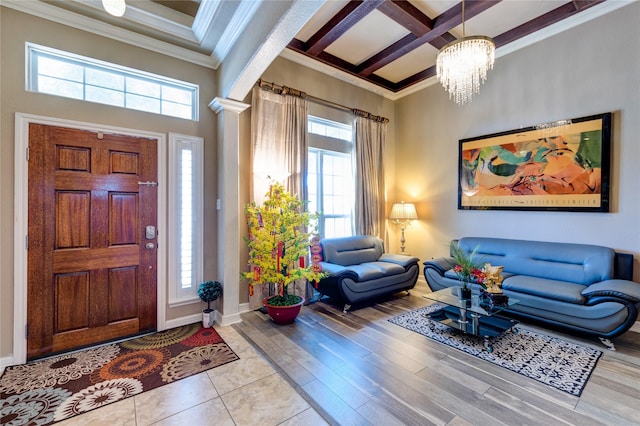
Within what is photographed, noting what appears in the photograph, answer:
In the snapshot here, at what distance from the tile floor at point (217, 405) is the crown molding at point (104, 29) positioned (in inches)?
133

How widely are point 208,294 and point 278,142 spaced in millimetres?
2179

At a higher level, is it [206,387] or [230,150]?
[230,150]

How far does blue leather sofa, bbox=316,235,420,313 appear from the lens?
359 centimetres

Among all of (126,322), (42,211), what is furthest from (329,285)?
(42,211)

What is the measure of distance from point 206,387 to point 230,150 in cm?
243

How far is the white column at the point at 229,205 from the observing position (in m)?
3.29

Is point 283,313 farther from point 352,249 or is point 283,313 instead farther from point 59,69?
point 59,69

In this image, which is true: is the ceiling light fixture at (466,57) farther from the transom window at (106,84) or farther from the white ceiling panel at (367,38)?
the transom window at (106,84)

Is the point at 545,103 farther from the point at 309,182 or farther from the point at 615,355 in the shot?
the point at 309,182

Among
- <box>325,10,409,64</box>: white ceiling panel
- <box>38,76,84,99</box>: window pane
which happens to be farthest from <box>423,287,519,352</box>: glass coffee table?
<box>38,76,84,99</box>: window pane

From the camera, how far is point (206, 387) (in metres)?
2.13

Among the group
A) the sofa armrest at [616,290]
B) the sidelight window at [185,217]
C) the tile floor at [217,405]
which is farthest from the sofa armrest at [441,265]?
the sidelight window at [185,217]

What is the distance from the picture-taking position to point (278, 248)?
3318mm

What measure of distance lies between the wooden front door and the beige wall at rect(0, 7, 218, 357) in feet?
0.46
